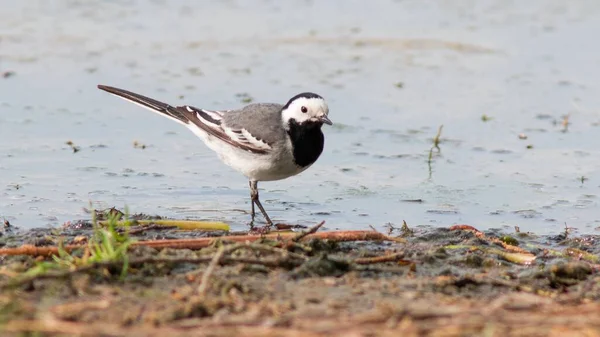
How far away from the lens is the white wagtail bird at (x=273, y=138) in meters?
8.39

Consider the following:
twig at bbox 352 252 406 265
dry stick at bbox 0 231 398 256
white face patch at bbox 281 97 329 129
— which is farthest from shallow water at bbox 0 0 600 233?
twig at bbox 352 252 406 265

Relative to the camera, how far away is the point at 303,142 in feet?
27.6

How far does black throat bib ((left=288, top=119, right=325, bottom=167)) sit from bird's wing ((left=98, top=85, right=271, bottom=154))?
0.23 metres

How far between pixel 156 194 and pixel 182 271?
336 centimetres

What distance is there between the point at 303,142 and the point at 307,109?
275 millimetres

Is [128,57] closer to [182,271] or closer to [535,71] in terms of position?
[535,71]

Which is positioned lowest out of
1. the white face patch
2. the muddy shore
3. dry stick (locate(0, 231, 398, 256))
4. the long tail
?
the muddy shore

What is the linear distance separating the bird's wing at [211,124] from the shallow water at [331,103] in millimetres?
603

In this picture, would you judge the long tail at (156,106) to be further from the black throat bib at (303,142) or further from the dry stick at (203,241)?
the dry stick at (203,241)

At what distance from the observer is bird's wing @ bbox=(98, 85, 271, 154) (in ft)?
27.7

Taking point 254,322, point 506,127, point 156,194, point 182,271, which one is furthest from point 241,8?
point 254,322

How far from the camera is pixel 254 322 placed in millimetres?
4422

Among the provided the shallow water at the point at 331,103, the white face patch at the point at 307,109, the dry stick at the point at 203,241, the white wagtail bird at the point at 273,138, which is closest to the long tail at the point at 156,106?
the white wagtail bird at the point at 273,138

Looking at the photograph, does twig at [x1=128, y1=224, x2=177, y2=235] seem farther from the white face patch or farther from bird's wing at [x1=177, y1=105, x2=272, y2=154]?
the white face patch
